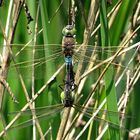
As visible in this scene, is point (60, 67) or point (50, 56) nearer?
point (50, 56)

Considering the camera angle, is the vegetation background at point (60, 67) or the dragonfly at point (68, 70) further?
the vegetation background at point (60, 67)

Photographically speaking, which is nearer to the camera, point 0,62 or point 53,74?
point 53,74

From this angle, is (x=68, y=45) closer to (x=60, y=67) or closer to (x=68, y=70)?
(x=68, y=70)

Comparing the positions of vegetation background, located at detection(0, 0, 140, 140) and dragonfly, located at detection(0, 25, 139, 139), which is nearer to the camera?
dragonfly, located at detection(0, 25, 139, 139)

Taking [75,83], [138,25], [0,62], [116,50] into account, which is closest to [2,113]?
[0,62]

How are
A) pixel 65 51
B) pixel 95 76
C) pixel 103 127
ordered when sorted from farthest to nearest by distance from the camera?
pixel 103 127 → pixel 95 76 → pixel 65 51

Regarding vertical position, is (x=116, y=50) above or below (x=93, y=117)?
above

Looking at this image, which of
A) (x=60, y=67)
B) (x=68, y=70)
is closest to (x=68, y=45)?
(x=68, y=70)

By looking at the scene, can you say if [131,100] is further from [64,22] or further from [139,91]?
[64,22]
